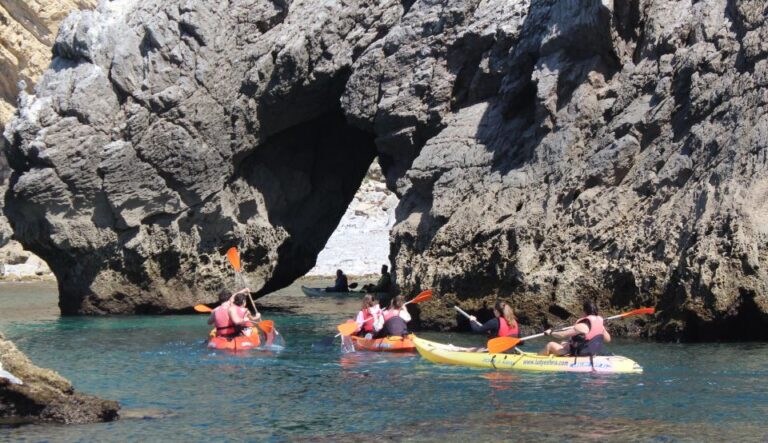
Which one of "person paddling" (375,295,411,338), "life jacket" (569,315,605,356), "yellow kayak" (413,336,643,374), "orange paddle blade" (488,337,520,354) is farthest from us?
"person paddling" (375,295,411,338)

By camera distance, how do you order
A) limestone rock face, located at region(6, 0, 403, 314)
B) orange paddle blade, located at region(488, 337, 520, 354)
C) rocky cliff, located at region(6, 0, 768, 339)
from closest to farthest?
1. orange paddle blade, located at region(488, 337, 520, 354)
2. rocky cliff, located at region(6, 0, 768, 339)
3. limestone rock face, located at region(6, 0, 403, 314)

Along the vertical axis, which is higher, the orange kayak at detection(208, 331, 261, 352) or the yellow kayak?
the orange kayak at detection(208, 331, 261, 352)

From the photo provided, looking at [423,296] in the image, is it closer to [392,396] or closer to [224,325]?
[224,325]

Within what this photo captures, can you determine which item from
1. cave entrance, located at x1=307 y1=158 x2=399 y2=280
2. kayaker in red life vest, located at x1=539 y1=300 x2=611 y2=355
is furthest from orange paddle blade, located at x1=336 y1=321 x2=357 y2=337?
cave entrance, located at x1=307 y1=158 x2=399 y2=280

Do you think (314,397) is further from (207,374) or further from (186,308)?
(186,308)

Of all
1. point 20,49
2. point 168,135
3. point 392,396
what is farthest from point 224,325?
point 20,49

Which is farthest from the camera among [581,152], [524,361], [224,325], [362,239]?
[362,239]

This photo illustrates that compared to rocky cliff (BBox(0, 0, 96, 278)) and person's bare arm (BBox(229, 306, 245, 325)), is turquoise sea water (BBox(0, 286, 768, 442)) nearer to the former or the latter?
person's bare arm (BBox(229, 306, 245, 325))

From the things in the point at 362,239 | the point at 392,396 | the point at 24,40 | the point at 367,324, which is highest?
the point at 24,40

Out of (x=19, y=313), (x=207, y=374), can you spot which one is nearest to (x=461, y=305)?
(x=207, y=374)

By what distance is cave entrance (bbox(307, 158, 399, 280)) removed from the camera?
189 ft

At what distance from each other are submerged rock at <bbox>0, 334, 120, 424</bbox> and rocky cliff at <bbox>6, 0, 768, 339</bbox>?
11374 millimetres

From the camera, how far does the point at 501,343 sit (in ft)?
61.2

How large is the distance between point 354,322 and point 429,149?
549cm
